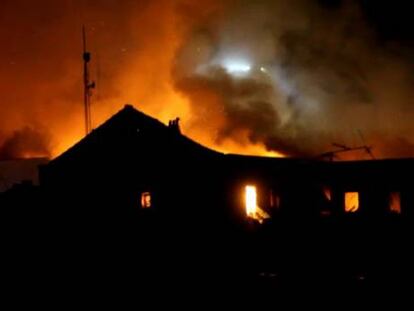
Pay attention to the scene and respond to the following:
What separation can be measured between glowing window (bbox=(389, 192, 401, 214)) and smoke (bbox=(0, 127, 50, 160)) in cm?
2540

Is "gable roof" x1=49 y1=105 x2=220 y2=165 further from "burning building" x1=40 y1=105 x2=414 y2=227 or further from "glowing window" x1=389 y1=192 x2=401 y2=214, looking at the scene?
"glowing window" x1=389 y1=192 x2=401 y2=214

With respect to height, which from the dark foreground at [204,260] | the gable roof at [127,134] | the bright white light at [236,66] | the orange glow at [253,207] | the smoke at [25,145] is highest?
the bright white light at [236,66]

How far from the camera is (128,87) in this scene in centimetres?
4253

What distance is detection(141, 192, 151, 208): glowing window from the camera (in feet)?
79.6

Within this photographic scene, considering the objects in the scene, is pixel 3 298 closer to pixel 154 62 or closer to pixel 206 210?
pixel 206 210

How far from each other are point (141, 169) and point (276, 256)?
726cm

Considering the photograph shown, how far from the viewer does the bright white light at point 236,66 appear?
46.1m

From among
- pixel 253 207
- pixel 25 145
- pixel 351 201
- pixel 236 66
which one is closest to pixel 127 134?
pixel 253 207

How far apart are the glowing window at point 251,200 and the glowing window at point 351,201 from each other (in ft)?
13.3

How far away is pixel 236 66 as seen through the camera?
153 ft

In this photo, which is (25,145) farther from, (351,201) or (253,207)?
(351,201)

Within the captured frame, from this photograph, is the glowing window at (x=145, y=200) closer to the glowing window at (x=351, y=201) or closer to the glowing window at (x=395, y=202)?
the glowing window at (x=351, y=201)

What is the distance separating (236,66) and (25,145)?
1899 cm

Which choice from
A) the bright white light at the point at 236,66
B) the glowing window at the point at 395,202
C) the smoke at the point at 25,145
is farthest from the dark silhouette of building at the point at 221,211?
the bright white light at the point at 236,66
